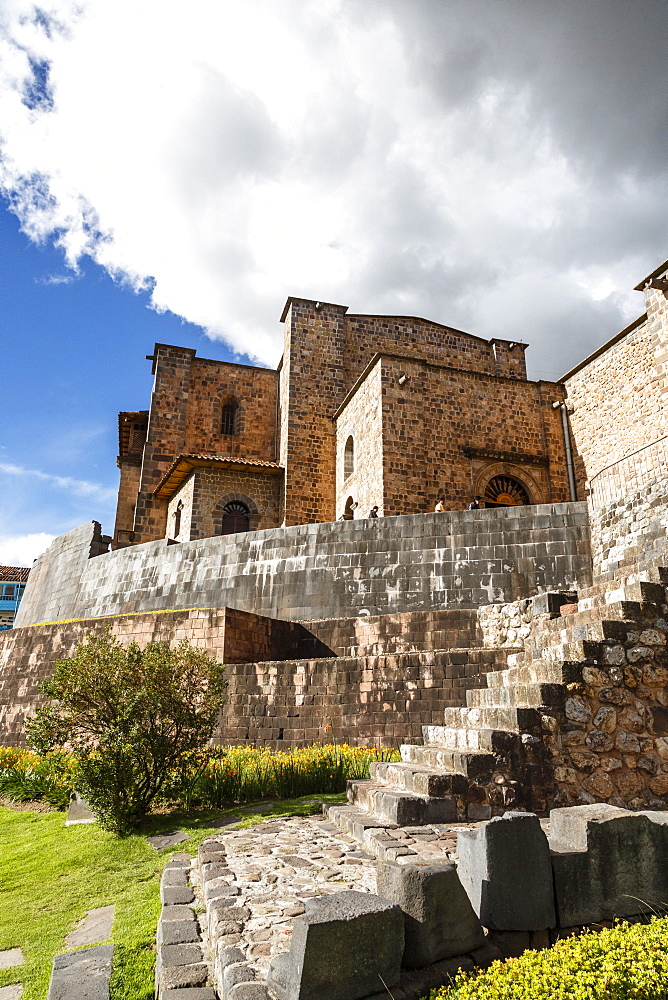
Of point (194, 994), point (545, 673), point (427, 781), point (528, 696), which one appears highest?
point (545, 673)

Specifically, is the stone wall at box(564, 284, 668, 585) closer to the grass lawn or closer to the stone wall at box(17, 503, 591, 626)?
the stone wall at box(17, 503, 591, 626)

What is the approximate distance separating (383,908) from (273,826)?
3.30 metres

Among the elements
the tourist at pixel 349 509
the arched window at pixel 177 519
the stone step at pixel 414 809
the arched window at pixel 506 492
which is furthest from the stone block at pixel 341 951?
the arched window at pixel 177 519

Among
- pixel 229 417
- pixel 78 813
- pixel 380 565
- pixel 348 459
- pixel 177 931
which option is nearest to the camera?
pixel 177 931

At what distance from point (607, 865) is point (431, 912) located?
1303 millimetres

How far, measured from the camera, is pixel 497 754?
559 centimetres

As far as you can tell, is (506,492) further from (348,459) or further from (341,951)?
(341,951)

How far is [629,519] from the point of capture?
36.3 ft

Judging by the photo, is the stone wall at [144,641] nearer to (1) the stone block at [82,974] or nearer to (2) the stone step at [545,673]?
(2) the stone step at [545,673]

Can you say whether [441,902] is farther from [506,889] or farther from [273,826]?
[273,826]

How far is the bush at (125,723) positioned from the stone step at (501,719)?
294cm

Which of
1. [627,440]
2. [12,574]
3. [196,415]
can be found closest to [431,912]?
[627,440]

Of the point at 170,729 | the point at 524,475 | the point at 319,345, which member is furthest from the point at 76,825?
the point at 319,345

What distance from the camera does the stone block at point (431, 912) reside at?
10.6 feet
